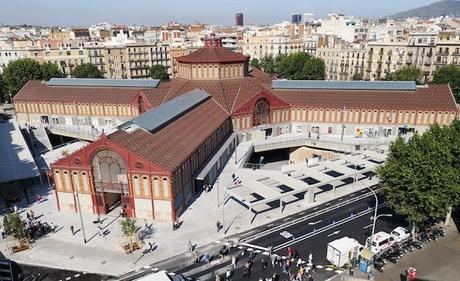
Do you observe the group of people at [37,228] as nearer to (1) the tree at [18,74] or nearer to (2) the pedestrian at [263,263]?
(2) the pedestrian at [263,263]

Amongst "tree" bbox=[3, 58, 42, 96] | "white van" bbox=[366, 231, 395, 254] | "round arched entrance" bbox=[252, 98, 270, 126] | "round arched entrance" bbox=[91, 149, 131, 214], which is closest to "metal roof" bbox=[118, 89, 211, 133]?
"round arched entrance" bbox=[91, 149, 131, 214]

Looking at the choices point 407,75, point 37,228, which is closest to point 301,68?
point 407,75

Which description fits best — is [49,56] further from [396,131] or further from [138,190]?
[396,131]

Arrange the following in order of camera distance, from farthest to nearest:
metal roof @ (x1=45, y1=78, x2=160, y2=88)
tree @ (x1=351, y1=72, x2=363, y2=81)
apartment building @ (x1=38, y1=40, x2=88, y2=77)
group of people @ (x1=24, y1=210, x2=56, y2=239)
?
1. apartment building @ (x1=38, y1=40, x2=88, y2=77)
2. tree @ (x1=351, y1=72, x2=363, y2=81)
3. metal roof @ (x1=45, y1=78, x2=160, y2=88)
4. group of people @ (x1=24, y1=210, x2=56, y2=239)

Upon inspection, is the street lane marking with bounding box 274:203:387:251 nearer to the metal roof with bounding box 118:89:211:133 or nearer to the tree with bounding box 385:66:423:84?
the metal roof with bounding box 118:89:211:133

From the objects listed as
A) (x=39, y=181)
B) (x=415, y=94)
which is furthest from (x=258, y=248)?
(x=415, y=94)

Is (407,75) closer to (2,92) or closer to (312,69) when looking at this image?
(312,69)

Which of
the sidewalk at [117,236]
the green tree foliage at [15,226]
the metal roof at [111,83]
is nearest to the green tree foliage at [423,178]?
the sidewalk at [117,236]

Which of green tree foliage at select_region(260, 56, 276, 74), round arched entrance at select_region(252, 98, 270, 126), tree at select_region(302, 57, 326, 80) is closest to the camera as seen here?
round arched entrance at select_region(252, 98, 270, 126)
